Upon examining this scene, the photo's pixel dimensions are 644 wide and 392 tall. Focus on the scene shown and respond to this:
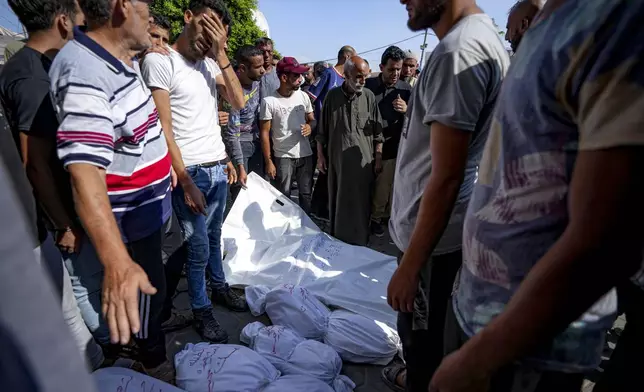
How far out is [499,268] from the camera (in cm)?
83

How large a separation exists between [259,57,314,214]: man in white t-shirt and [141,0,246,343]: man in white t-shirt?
1.53 meters

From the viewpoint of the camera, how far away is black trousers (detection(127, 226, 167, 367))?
5.58 ft

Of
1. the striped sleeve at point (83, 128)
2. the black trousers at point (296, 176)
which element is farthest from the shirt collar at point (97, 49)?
the black trousers at point (296, 176)

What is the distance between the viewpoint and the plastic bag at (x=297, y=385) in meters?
1.80

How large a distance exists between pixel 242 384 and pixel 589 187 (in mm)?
1703

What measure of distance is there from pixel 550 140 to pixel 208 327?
2.33m

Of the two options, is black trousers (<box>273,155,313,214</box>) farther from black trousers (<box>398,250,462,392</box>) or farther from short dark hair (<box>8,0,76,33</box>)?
black trousers (<box>398,250,462,392</box>)

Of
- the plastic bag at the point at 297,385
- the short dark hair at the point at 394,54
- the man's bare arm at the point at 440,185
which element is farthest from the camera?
the short dark hair at the point at 394,54

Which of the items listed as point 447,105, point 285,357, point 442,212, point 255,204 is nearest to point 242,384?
point 285,357

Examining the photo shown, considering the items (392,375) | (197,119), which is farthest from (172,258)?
(392,375)

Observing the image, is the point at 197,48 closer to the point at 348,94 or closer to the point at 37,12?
the point at 37,12

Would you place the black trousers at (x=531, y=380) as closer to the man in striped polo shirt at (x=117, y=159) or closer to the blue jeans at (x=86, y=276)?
the man in striped polo shirt at (x=117, y=159)

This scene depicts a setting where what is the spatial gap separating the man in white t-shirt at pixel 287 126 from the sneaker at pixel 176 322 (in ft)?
6.64

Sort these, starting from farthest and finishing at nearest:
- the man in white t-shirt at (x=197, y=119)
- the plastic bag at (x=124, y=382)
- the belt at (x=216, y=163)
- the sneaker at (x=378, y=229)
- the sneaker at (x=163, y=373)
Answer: the sneaker at (x=378, y=229) → the belt at (x=216, y=163) → the man in white t-shirt at (x=197, y=119) → the sneaker at (x=163, y=373) → the plastic bag at (x=124, y=382)
